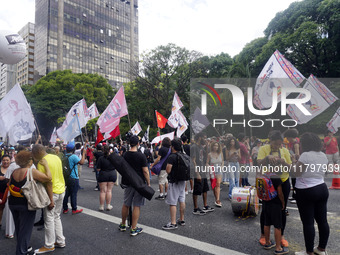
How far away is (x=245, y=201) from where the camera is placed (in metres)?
5.55

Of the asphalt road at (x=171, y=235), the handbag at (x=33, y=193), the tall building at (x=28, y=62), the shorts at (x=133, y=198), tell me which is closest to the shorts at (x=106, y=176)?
the asphalt road at (x=171, y=235)

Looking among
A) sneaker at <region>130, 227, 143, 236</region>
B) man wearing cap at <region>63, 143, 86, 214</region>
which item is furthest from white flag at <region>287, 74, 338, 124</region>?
man wearing cap at <region>63, 143, 86, 214</region>

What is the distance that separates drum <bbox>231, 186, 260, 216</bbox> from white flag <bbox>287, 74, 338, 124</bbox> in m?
4.00

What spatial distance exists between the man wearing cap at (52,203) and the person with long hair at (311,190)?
3717 mm

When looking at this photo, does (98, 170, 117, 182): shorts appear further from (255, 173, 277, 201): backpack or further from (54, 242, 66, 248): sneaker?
(255, 173, 277, 201): backpack

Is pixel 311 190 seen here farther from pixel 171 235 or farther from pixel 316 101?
pixel 316 101

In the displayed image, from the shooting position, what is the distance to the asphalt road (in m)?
4.10

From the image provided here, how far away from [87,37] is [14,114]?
72168 millimetres

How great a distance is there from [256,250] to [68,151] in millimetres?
4367

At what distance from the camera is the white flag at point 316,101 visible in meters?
7.83

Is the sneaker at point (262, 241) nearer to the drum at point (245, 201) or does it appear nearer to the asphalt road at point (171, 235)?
the asphalt road at point (171, 235)

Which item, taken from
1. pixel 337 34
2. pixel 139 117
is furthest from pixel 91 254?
pixel 139 117

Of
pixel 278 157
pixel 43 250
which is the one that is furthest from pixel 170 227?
pixel 278 157

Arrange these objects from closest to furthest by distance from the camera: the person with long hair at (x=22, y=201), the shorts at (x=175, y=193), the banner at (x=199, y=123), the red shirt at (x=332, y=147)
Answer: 1. the person with long hair at (x=22, y=201)
2. the shorts at (x=175, y=193)
3. the red shirt at (x=332, y=147)
4. the banner at (x=199, y=123)
